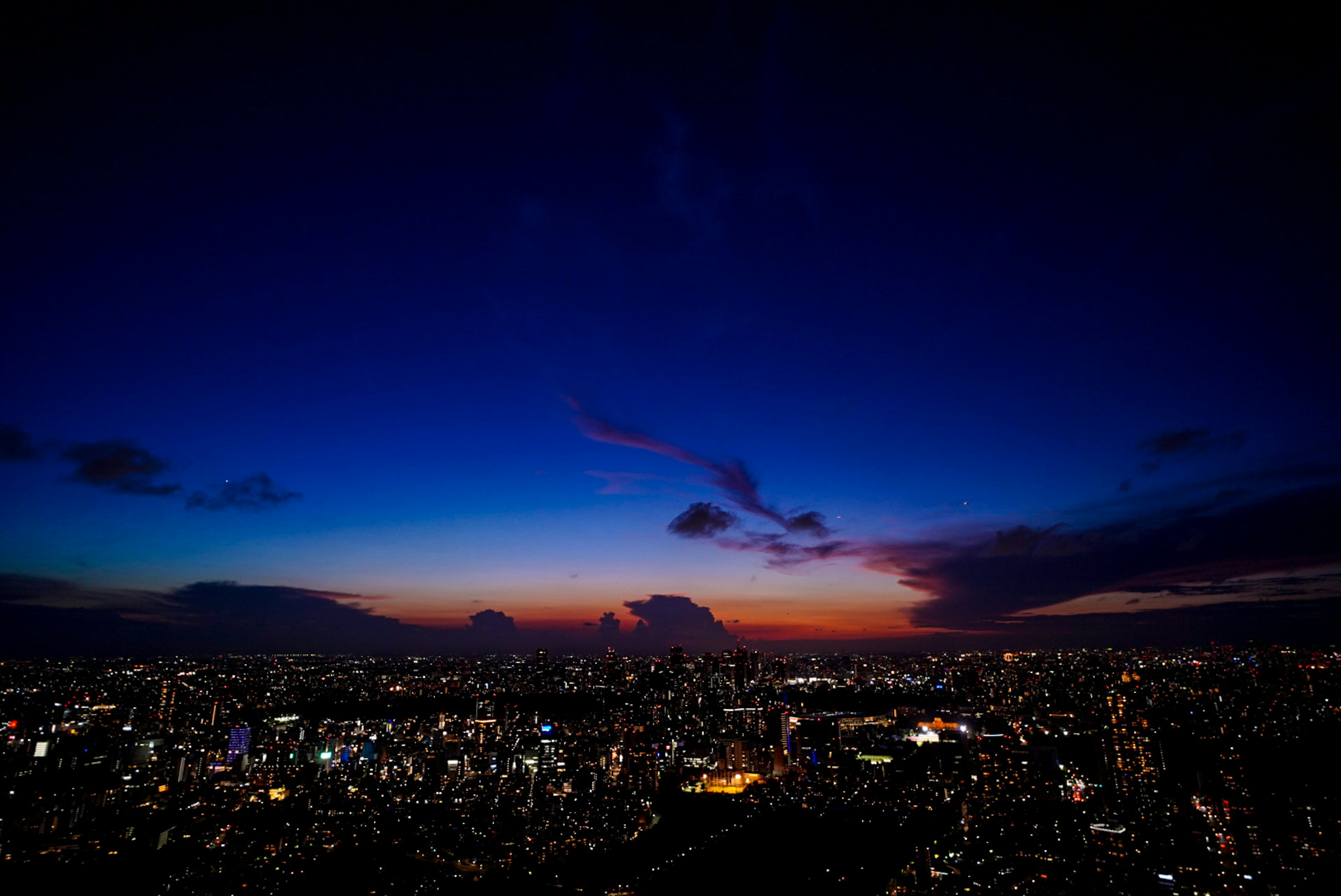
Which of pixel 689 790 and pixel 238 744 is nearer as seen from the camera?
pixel 689 790

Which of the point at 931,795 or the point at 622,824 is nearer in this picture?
the point at 622,824

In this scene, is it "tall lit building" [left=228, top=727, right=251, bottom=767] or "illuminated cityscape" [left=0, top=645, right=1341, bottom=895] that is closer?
→ "illuminated cityscape" [left=0, top=645, right=1341, bottom=895]

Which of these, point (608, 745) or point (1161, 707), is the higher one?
point (1161, 707)

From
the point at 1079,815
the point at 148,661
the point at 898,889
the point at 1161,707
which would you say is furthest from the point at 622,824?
the point at 148,661

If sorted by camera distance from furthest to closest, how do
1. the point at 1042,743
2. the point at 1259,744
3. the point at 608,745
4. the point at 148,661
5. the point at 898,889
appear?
1. the point at 148,661
2. the point at 608,745
3. the point at 1042,743
4. the point at 1259,744
5. the point at 898,889

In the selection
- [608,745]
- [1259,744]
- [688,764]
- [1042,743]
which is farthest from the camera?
[608,745]

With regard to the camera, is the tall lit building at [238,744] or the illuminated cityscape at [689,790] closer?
the illuminated cityscape at [689,790]

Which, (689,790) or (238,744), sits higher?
(238,744)

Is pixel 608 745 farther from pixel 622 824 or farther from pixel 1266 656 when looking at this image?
pixel 1266 656
